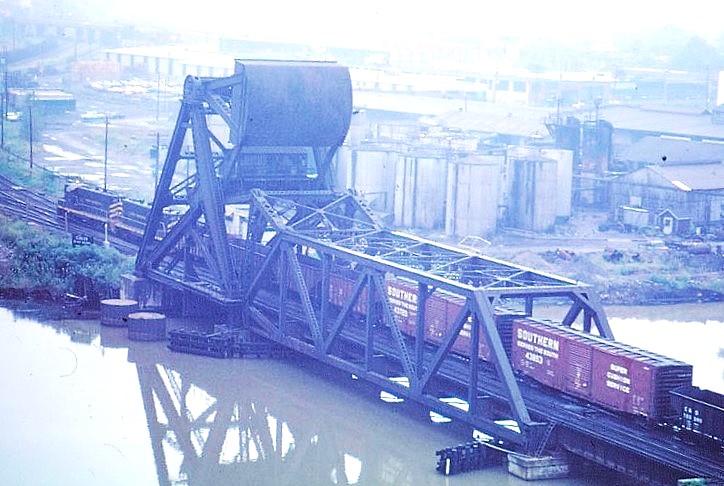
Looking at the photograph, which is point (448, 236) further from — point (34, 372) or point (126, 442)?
point (126, 442)

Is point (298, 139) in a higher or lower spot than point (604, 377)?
higher

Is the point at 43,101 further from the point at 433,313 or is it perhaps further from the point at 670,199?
the point at 433,313

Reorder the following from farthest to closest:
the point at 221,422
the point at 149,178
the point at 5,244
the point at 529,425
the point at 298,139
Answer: the point at 149,178, the point at 5,244, the point at 298,139, the point at 221,422, the point at 529,425

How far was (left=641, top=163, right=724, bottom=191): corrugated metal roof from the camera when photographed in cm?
7350

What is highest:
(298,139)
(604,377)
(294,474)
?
(298,139)

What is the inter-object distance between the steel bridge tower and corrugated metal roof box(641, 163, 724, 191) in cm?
3047

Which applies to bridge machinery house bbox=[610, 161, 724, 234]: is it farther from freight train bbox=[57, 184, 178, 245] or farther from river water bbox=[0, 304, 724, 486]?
freight train bbox=[57, 184, 178, 245]

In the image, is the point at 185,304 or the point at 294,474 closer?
the point at 294,474

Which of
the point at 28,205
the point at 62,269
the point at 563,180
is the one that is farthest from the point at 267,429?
the point at 563,180

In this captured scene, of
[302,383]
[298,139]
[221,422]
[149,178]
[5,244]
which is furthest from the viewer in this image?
[149,178]

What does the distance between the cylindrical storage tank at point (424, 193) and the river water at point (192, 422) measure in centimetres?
2571

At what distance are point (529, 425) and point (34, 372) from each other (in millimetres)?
16884

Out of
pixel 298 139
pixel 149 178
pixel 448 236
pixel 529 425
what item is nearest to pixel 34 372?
pixel 298 139

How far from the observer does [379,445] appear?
3481 cm
